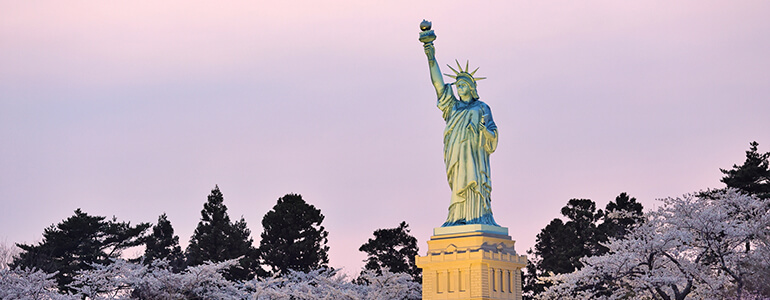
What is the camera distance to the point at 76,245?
56.8 m

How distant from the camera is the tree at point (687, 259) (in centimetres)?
3719

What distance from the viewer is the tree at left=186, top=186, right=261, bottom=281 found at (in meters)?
56.4

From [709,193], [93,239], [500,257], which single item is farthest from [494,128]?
[93,239]

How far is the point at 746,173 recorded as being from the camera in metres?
47.9

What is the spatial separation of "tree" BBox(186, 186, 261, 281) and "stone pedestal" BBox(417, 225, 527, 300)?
855 inches

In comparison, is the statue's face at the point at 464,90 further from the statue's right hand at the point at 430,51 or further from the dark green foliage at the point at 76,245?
the dark green foliage at the point at 76,245

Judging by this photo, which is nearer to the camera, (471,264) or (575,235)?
(471,264)

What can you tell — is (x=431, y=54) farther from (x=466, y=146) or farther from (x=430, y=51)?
(x=466, y=146)

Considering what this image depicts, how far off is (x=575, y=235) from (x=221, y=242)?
17.8m

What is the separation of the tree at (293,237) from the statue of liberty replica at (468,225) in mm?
22055

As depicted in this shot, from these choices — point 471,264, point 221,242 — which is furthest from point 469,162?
point 221,242

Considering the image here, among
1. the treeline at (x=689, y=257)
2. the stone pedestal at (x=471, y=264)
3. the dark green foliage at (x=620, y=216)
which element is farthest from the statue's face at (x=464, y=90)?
the dark green foliage at (x=620, y=216)

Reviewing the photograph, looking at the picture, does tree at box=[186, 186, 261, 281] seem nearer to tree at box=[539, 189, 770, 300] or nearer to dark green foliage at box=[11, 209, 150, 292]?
dark green foliage at box=[11, 209, 150, 292]

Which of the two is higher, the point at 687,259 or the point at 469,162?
the point at 469,162
